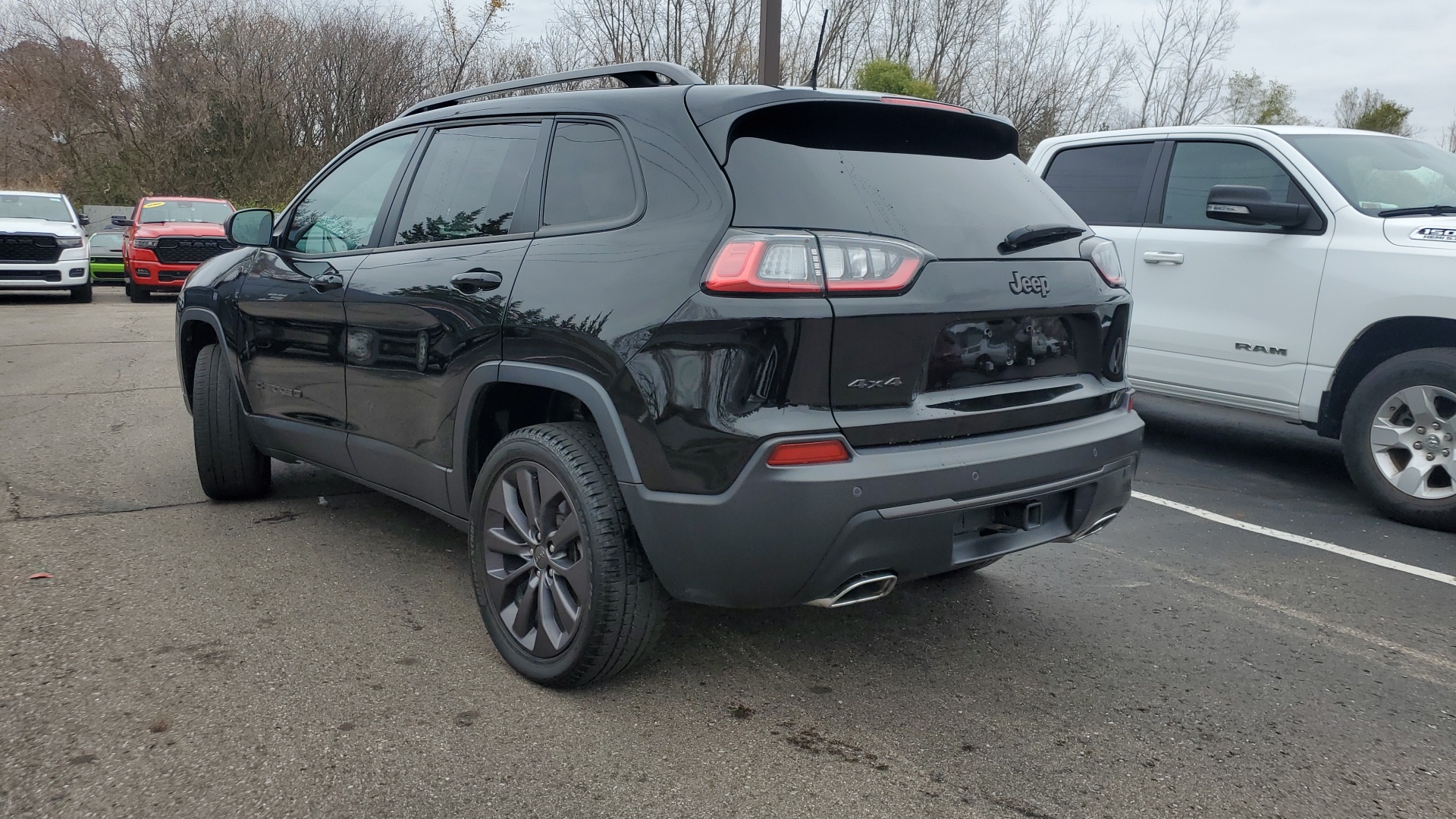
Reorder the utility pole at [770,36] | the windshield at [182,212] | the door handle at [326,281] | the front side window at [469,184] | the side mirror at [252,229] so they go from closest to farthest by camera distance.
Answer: the front side window at [469,184] → the door handle at [326,281] → the side mirror at [252,229] → the utility pole at [770,36] → the windshield at [182,212]

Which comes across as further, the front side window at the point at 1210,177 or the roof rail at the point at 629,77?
the front side window at the point at 1210,177

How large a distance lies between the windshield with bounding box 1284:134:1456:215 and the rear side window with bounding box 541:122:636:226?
4087mm

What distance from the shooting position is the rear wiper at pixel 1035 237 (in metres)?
3.00

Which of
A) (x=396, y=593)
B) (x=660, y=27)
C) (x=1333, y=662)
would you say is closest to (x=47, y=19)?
(x=660, y=27)

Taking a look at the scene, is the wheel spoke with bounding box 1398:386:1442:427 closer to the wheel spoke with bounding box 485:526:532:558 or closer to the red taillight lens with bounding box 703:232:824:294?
the red taillight lens with bounding box 703:232:824:294

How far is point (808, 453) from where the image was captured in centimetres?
254

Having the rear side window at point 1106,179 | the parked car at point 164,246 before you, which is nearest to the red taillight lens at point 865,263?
the rear side window at point 1106,179

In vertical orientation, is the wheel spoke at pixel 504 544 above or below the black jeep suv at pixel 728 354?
below

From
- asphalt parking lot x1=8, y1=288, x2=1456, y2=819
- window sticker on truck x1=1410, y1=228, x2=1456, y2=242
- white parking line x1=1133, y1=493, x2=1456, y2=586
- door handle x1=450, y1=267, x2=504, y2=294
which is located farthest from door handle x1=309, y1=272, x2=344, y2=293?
window sticker on truck x1=1410, y1=228, x2=1456, y2=242

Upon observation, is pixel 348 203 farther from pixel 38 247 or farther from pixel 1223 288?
pixel 38 247

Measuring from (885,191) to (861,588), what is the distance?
1044mm

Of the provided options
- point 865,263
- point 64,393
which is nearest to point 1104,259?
point 865,263

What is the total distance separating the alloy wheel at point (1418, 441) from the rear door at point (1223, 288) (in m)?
0.48

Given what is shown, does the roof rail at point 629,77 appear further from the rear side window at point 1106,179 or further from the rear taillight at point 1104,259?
the rear side window at point 1106,179
